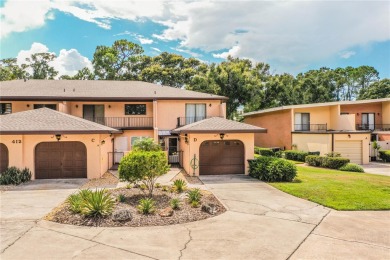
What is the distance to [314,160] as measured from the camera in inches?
862

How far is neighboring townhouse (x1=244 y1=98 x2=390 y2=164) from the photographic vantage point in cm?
2433

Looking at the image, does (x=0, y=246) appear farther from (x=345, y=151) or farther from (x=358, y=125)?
(x=358, y=125)

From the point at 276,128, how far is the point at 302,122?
285cm

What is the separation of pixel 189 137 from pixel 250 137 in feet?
13.1

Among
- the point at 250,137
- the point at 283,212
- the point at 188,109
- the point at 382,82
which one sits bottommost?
the point at 283,212

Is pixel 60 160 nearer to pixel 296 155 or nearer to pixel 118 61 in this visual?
pixel 296 155

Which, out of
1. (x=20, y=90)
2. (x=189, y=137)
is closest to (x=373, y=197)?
(x=189, y=137)

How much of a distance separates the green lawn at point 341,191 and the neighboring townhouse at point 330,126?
31.5 feet

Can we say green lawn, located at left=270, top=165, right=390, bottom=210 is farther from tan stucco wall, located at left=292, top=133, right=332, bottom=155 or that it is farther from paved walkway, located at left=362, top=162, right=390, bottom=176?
tan stucco wall, located at left=292, top=133, right=332, bottom=155

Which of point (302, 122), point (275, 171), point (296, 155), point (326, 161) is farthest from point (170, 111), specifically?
point (302, 122)

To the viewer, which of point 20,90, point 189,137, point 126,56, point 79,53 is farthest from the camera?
point 126,56

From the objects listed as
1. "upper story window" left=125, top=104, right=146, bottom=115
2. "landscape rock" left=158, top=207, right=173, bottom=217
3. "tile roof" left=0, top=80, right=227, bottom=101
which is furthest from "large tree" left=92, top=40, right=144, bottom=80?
"landscape rock" left=158, top=207, right=173, bottom=217

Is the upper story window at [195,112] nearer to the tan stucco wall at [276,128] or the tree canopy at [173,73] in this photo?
the tan stucco wall at [276,128]

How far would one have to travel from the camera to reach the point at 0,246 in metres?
6.27
